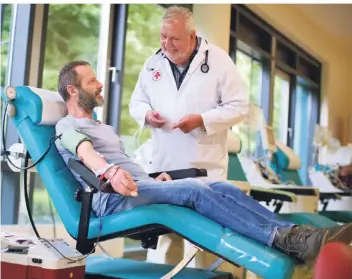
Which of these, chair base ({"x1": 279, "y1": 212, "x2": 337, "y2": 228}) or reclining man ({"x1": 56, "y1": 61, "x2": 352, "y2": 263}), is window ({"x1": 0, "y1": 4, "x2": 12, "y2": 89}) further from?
chair base ({"x1": 279, "y1": 212, "x2": 337, "y2": 228})

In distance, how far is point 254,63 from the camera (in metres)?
6.32

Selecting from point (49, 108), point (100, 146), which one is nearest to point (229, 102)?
point (100, 146)

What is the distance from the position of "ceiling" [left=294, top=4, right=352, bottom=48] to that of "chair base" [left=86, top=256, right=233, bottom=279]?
4.98 m

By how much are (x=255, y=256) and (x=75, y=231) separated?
726 millimetres

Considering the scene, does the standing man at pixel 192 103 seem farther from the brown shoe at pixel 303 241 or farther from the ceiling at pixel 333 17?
the ceiling at pixel 333 17

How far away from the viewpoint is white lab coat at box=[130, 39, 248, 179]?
242 cm

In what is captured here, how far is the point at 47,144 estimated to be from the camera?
208 centimetres

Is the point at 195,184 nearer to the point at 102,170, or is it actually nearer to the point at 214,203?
the point at 214,203

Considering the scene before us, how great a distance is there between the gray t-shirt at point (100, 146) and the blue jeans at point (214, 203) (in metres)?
0.07

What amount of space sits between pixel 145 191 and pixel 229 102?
2.44 feet

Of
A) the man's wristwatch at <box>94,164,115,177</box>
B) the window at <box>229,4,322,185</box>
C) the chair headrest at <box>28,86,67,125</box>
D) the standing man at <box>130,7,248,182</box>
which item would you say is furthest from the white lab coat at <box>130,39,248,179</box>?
the window at <box>229,4,322,185</box>

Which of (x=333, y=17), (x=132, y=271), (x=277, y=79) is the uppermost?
(x=333, y=17)

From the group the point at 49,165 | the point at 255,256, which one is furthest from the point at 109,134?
the point at 255,256

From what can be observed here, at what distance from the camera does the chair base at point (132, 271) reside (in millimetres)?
1989
